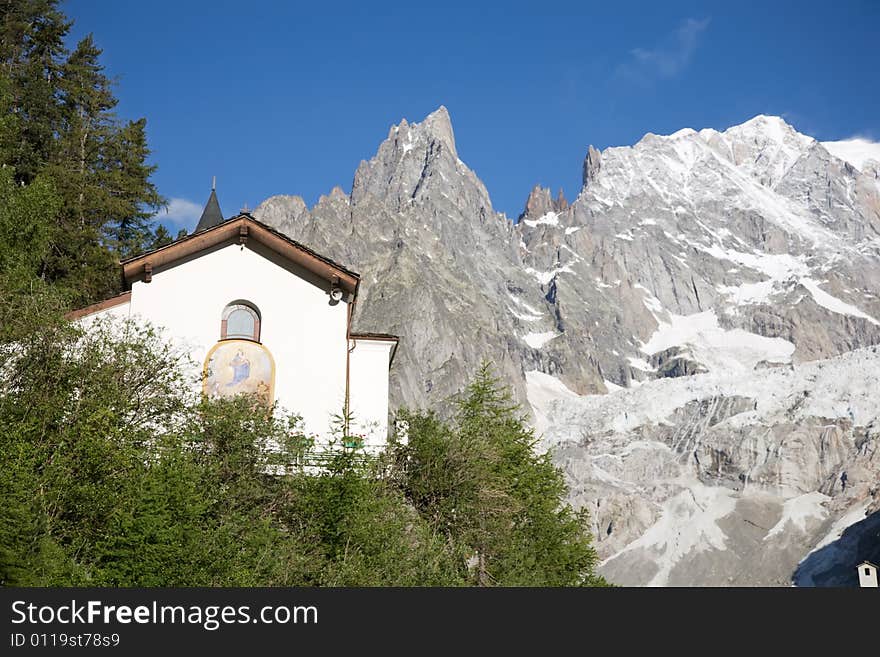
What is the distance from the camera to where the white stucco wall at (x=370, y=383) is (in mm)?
25891

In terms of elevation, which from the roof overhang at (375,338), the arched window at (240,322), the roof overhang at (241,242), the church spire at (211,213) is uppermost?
the church spire at (211,213)

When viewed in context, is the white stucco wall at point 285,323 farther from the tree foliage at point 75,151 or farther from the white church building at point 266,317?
the tree foliage at point 75,151

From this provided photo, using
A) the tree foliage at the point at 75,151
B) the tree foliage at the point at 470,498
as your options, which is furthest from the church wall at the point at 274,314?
the tree foliage at the point at 75,151

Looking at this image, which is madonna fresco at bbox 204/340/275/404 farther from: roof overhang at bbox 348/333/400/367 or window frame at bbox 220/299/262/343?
roof overhang at bbox 348/333/400/367

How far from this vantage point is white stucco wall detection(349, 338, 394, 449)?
84.9 ft

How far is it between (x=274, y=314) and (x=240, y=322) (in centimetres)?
93

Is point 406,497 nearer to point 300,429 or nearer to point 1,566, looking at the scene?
point 300,429

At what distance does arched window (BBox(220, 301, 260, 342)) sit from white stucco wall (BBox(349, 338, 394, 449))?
8.76ft

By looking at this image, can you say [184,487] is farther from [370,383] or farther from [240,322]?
[370,383]


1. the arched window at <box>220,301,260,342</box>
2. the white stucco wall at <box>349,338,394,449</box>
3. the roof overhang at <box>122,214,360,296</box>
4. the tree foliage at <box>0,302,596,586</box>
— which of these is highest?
the roof overhang at <box>122,214,360,296</box>

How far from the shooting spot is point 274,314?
26.1 meters

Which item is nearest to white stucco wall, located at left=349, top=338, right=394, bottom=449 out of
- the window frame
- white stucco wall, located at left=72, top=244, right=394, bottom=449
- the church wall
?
white stucco wall, located at left=72, top=244, right=394, bottom=449

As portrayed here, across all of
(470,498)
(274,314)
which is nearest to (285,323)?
(274,314)

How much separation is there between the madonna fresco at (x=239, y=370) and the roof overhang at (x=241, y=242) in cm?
265
